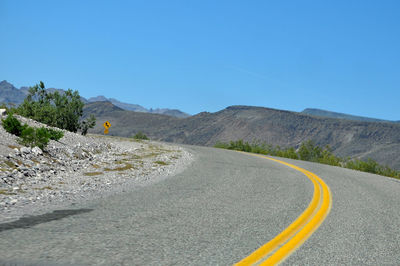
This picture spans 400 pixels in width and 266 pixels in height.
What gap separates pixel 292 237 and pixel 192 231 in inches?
51.2

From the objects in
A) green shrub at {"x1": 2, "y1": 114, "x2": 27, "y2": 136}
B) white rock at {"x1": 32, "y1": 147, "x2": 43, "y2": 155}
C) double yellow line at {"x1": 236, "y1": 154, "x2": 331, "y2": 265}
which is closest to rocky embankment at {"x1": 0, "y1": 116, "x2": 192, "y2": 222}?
white rock at {"x1": 32, "y1": 147, "x2": 43, "y2": 155}

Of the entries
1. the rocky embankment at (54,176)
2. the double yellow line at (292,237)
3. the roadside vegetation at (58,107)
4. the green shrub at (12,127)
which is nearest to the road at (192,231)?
the double yellow line at (292,237)

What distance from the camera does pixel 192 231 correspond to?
16.0 feet

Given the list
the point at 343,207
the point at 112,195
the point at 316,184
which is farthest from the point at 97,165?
the point at 343,207

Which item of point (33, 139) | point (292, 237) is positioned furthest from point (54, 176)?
point (292, 237)

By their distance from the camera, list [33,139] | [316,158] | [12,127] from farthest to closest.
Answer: [316,158]
[12,127]
[33,139]

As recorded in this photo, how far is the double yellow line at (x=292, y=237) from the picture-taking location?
3982mm

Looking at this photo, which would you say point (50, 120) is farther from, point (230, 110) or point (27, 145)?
point (230, 110)

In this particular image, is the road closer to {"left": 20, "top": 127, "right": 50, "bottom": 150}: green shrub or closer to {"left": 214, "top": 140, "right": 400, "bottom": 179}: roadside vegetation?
{"left": 20, "top": 127, "right": 50, "bottom": 150}: green shrub

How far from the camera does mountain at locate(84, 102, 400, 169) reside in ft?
408

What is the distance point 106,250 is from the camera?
152 inches

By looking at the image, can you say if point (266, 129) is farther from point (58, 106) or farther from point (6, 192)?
point (6, 192)

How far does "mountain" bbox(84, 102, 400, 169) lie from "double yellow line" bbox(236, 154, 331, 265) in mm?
109013

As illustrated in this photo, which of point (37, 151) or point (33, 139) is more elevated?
point (33, 139)
